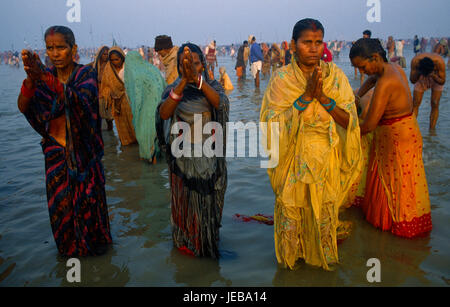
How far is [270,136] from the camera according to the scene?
118 inches

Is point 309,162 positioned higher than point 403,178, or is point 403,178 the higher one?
point 309,162

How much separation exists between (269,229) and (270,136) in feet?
4.84

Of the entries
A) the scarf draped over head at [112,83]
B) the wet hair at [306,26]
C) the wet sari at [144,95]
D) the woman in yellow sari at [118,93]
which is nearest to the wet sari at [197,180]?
the wet hair at [306,26]

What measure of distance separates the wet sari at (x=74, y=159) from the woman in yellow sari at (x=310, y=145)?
157 centimetres

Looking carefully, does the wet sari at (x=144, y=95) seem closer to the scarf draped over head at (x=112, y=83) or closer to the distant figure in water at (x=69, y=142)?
the scarf draped over head at (x=112, y=83)

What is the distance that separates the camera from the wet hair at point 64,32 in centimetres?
308

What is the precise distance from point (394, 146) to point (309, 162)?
4.20 ft

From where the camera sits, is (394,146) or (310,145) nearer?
(310,145)

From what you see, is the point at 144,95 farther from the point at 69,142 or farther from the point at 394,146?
the point at 394,146

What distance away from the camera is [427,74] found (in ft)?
22.6

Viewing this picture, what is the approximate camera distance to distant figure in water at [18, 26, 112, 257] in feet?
10.1

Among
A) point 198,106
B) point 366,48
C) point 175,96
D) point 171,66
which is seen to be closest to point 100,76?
point 171,66
